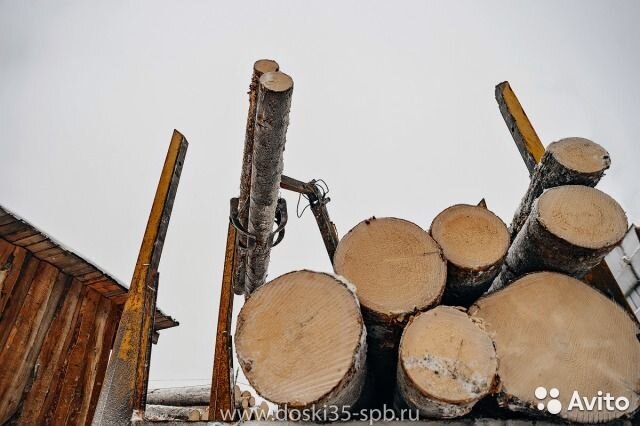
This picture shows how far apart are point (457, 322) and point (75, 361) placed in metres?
4.33

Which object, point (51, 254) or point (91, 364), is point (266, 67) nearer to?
point (51, 254)

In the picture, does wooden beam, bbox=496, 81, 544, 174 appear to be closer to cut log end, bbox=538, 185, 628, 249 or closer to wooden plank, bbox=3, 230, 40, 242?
cut log end, bbox=538, 185, 628, 249

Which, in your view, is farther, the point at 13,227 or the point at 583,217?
the point at 13,227

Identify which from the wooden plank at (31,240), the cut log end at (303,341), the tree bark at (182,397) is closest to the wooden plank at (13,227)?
the wooden plank at (31,240)

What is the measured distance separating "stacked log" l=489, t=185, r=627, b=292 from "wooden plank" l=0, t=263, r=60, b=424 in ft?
13.7

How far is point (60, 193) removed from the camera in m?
20.7

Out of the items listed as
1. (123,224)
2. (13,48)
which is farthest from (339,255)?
(13,48)

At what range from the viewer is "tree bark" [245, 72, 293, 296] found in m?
2.03

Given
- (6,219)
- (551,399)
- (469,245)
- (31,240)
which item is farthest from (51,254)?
(551,399)

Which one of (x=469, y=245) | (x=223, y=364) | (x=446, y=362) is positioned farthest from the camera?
(x=223, y=364)

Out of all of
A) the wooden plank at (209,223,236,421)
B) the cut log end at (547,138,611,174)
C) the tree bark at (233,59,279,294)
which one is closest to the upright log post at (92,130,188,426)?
the wooden plank at (209,223,236,421)

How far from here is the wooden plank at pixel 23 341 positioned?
3.67m

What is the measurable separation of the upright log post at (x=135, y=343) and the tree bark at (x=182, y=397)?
3.44m

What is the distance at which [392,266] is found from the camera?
1.65 m
